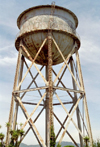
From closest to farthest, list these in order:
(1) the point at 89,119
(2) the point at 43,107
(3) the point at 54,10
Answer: (1) the point at 89,119 → (3) the point at 54,10 → (2) the point at 43,107

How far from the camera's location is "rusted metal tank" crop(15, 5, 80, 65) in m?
17.5

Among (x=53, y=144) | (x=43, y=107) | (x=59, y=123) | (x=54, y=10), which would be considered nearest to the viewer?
(x=53, y=144)

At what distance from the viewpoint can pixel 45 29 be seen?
1719cm

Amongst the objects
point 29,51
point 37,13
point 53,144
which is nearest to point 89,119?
point 53,144

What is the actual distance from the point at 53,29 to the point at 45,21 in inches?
48.7

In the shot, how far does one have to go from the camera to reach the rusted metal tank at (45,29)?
1752 cm

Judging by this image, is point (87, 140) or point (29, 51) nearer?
point (87, 140)

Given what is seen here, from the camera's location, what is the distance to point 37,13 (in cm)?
1833

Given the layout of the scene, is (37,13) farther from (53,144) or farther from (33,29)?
(53,144)

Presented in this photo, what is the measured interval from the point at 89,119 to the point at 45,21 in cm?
956

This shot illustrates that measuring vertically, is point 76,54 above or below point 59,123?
above

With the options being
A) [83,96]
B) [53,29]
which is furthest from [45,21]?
[83,96]

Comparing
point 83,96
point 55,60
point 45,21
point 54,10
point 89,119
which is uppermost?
point 54,10

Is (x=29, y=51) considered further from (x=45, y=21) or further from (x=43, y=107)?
(x=43, y=107)
